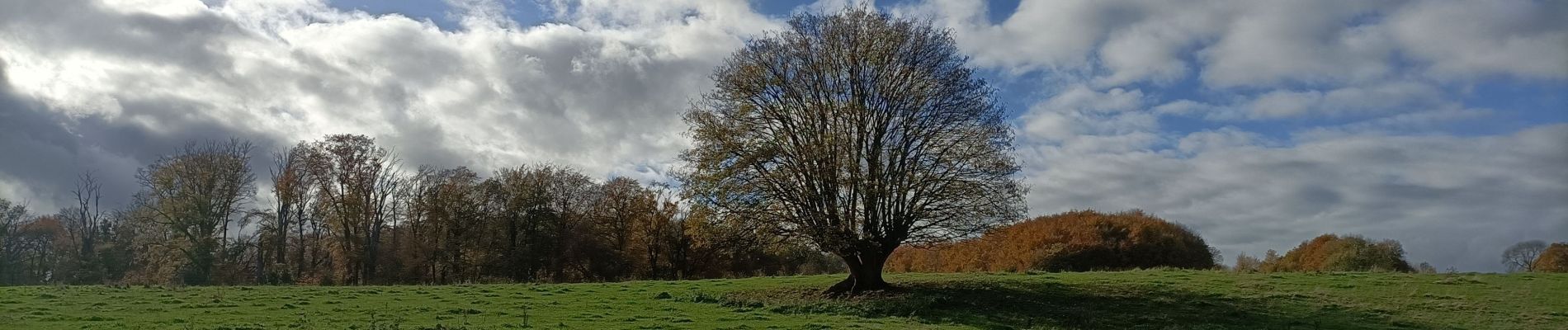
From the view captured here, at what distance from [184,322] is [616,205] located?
3725 centimetres

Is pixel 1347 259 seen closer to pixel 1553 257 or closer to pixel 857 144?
pixel 1553 257

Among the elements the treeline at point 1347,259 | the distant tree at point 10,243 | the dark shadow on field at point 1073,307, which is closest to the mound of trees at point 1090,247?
the treeline at point 1347,259

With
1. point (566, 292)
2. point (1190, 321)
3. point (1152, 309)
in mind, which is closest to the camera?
point (1190, 321)

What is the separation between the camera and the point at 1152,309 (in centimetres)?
2238

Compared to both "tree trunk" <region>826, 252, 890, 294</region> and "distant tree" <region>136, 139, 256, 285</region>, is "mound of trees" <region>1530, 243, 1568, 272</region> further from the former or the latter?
"distant tree" <region>136, 139, 256, 285</region>

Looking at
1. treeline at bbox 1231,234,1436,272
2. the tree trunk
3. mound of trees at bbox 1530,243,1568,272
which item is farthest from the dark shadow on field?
mound of trees at bbox 1530,243,1568,272

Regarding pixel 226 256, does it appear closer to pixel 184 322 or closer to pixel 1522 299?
pixel 184 322

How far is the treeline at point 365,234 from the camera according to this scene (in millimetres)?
46375

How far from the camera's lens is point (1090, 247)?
42781 millimetres

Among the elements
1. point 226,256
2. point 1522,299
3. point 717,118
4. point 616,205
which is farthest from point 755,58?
point 226,256

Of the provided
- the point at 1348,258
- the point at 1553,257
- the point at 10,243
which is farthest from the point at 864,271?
the point at 10,243

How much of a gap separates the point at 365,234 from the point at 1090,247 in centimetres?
4070

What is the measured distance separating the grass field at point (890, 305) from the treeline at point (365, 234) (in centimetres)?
1958

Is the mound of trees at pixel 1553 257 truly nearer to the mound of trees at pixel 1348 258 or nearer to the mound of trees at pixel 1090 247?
the mound of trees at pixel 1348 258
